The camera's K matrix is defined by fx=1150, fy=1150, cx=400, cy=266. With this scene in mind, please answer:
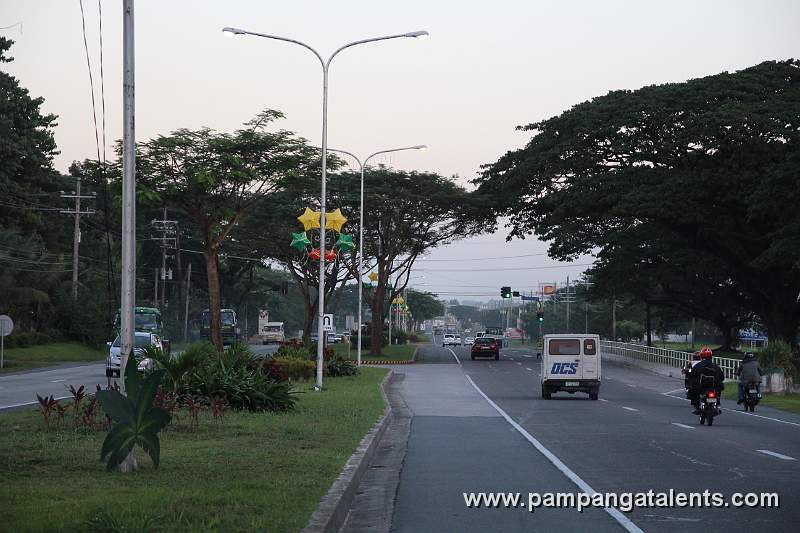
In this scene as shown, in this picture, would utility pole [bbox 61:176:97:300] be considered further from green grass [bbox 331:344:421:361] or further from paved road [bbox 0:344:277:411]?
green grass [bbox 331:344:421:361]

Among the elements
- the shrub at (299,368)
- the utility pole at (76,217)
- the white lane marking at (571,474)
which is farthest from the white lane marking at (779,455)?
the utility pole at (76,217)

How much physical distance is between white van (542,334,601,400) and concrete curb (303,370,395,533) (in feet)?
60.3

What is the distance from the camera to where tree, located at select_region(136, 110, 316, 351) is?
40594 mm

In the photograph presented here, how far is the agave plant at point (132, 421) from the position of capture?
503 inches

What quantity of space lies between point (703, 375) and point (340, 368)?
2284cm

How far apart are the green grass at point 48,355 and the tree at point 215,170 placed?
16881 mm

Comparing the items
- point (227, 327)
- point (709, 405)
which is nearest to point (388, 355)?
point (227, 327)

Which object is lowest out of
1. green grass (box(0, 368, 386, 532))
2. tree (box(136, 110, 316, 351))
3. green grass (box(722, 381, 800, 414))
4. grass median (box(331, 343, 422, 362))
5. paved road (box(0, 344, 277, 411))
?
green grass (box(722, 381, 800, 414))

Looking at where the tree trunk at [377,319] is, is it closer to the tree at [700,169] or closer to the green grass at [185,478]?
the tree at [700,169]

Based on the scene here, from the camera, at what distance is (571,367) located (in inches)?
1432

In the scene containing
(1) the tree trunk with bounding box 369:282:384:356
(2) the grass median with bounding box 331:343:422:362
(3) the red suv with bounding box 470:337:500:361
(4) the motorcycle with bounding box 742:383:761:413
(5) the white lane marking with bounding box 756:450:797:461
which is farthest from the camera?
(3) the red suv with bounding box 470:337:500:361

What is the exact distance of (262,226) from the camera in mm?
71000

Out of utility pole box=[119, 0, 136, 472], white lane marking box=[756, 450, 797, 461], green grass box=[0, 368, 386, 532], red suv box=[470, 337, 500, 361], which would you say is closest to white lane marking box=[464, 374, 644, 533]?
green grass box=[0, 368, 386, 532]

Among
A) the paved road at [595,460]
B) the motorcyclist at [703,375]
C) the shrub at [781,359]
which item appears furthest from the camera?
the shrub at [781,359]
